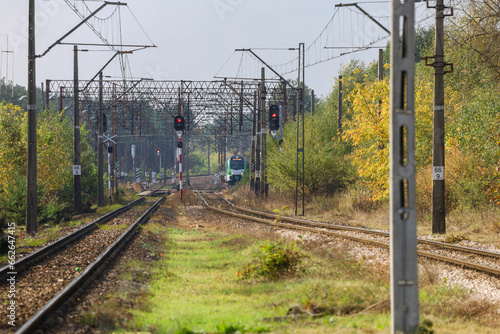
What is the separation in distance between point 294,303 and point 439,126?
12.2 metres

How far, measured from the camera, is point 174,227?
83.7ft

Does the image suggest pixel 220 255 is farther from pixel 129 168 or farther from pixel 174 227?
pixel 129 168

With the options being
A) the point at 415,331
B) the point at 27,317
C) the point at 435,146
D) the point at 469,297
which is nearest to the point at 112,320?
the point at 27,317

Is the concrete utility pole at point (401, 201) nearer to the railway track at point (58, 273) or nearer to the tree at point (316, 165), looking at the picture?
the railway track at point (58, 273)

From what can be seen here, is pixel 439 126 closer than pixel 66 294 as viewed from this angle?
No

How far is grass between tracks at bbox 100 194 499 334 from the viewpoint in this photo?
7773mm


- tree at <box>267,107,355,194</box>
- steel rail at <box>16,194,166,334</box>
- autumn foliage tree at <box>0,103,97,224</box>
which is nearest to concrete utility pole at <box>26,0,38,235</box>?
autumn foliage tree at <box>0,103,97,224</box>

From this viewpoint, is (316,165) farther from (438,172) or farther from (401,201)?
(401,201)

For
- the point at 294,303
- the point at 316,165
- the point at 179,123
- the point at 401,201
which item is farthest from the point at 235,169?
the point at 401,201

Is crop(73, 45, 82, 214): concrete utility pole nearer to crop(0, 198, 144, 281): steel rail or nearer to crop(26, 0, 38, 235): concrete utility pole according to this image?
crop(0, 198, 144, 281): steel rail

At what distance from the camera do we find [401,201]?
6758mm

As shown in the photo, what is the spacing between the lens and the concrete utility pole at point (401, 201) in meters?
6.61

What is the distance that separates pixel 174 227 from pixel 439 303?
16993 mm

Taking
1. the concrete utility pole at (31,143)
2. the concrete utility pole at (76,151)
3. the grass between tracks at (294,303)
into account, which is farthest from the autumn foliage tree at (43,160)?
the grass between tracks at (294,303)
